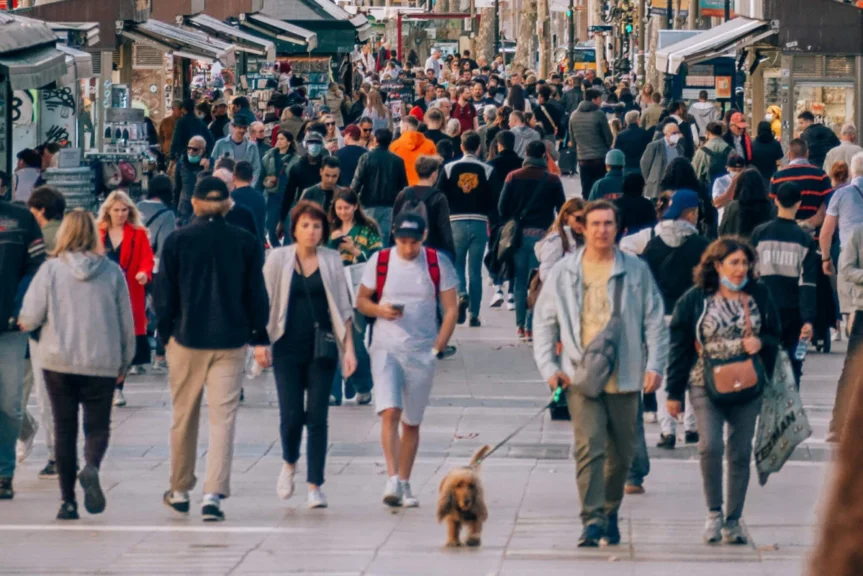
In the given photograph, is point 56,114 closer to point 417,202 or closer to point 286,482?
point 417,202

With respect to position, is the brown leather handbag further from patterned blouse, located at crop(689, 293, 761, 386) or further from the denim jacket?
the denim jacket

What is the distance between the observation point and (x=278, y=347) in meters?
8.47

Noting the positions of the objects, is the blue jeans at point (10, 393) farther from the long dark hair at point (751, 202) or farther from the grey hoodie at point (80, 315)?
the long dark hair at point (751, 202)

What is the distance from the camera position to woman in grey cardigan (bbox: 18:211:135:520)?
8.16 m

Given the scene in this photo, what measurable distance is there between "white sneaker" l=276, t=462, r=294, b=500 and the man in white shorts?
1.50 ft

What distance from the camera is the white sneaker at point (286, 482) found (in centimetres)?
856

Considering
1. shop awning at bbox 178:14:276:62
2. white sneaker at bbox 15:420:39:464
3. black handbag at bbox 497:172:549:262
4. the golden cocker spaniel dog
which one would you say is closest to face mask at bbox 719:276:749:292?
the golden cocker spaniel dog

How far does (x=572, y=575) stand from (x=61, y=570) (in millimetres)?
1965

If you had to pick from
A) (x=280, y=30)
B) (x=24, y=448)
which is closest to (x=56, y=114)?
(x=24, y=448)

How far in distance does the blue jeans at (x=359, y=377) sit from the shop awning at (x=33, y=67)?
6.39 metres

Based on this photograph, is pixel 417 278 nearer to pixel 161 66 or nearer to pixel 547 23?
pixel 161 66

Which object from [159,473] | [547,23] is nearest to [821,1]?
[159,473]

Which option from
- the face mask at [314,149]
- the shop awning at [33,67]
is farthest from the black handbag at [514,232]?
the shop awning at [33,67]

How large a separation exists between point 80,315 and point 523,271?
24.5 ft
